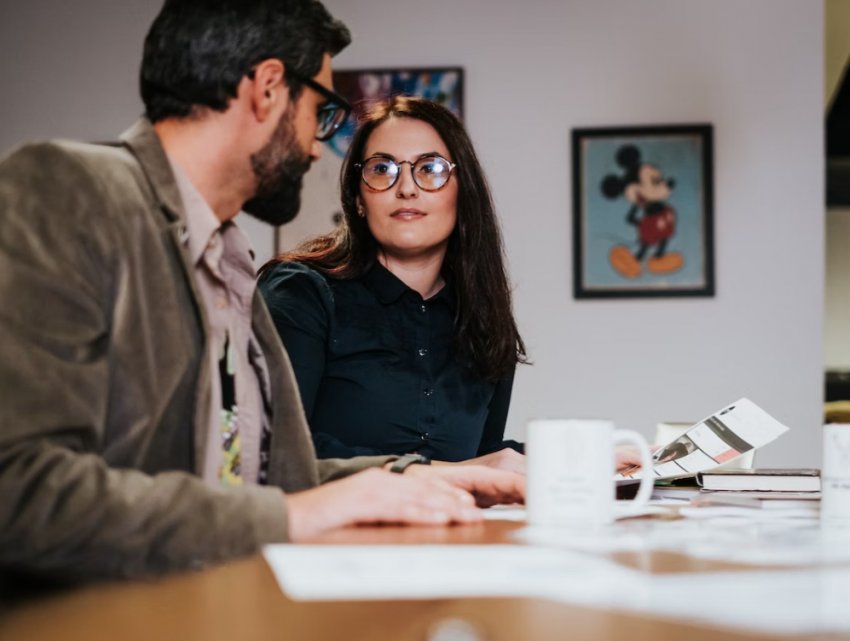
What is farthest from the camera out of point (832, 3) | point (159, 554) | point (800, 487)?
point (832, 3)

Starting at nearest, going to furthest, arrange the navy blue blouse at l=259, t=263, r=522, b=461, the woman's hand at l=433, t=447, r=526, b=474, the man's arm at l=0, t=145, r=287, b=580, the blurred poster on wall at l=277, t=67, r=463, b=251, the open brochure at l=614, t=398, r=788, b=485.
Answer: the man's arm at l=0, t=145, r=287, b=580 < the open brochure at l=614, t=398, r=788, b=485 < the woman's hand at l=433, t=447, r=526, b=474 < the navy blue blouse at l=259, t=263, r=522, b=461 < the blurred poster on wall at l=277, t=67, r=463, b=251

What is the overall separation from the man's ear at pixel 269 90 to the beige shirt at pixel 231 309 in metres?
0.14

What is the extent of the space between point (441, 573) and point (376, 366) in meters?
1.49

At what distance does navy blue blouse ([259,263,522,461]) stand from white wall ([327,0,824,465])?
1.94 m

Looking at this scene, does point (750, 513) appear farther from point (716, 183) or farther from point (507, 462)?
point (716, 183)

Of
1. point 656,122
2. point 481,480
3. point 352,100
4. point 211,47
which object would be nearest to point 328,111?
point 211,47

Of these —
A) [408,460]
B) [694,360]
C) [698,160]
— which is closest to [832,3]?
[698,160]

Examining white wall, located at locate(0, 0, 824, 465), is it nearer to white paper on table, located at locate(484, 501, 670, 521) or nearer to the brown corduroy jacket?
white paper on table, located at locate(484, 501, 670, 521)

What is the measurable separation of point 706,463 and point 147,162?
108 centimetres

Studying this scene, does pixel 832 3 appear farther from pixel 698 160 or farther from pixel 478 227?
pixel 478 227

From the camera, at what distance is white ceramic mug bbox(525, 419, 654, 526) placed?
1114 mm

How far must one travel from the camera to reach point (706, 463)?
1.77 m

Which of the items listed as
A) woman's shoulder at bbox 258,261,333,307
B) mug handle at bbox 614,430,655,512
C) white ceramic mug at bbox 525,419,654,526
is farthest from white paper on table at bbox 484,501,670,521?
woman's shoulder at bbox 258,261,333,307

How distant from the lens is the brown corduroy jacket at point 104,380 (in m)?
0.87
